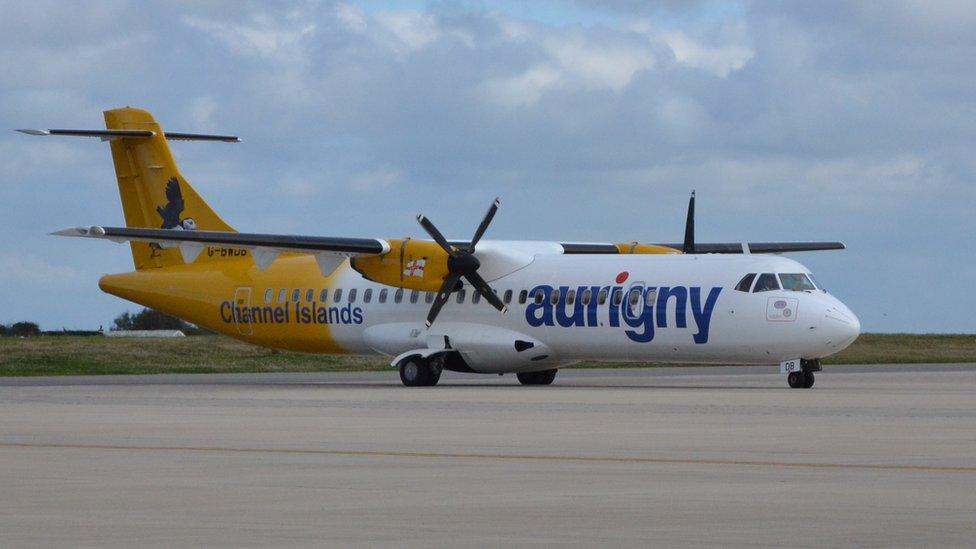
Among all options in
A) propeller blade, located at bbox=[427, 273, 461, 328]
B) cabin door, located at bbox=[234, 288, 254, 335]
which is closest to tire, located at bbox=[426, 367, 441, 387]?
propeller blade, located at bbox=[427, 273, 461, 328]

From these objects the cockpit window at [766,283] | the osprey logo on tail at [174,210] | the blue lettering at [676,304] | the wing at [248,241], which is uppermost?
the osprey logo on tail at [174,210]

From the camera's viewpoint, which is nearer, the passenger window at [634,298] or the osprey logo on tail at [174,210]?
the passenger window at [634,298]

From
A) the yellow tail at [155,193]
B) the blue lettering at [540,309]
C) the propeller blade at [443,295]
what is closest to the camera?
the blue lettering at [540,309]

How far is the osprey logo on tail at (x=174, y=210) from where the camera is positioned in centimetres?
4069

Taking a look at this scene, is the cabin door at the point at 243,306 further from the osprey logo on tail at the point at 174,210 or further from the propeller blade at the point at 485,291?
the propeller blade at the point at 485,291

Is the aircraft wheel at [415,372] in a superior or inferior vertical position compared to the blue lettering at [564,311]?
inferior

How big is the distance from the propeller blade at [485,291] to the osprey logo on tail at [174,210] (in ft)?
27.7

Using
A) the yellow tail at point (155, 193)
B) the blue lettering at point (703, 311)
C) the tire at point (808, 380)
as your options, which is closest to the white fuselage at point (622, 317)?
the blue lettering at point (703, 311)

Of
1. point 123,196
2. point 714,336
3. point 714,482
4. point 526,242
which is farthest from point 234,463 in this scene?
point 123,196

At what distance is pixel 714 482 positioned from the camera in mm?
13000

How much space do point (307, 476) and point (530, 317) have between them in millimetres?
21487

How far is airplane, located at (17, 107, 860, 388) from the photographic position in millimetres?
32000

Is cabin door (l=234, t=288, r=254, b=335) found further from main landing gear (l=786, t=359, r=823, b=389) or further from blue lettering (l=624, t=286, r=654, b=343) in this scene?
main landing gear (l=786, t=359, r=823, b=389)

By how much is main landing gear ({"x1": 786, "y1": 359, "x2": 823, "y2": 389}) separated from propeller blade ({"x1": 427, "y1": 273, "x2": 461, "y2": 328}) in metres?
7.61
